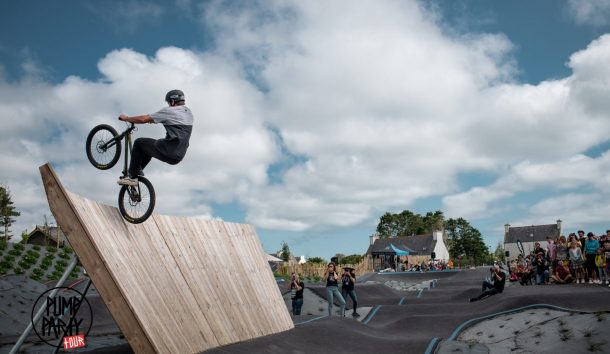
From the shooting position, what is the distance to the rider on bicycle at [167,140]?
294 inches

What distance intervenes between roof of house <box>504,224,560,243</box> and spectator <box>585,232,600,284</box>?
77.7 m

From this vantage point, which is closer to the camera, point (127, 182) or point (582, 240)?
point (127, 182)

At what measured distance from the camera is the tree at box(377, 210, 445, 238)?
11450 centimetres

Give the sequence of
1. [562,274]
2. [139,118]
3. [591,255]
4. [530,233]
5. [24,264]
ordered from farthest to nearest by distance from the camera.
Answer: [530,233] → [24,264] → [562,274] → [591,255] → [139,118]

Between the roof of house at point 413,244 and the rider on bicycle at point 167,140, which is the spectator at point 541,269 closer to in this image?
the rider on bicycle at point 167,140

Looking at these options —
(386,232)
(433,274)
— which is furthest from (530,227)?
(433,274)

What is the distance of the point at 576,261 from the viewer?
19.0 m

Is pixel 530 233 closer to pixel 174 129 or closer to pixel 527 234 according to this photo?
pixel 527 234

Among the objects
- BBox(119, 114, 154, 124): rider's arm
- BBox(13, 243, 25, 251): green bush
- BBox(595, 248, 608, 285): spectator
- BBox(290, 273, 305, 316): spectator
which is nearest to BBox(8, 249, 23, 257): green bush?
BBox(13, 243, 25, 251): green bush

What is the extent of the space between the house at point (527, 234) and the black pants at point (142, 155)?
92506 millimetres

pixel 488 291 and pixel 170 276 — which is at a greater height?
pixel 170 276

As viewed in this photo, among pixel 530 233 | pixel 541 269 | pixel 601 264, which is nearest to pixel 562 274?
pixel 541 269

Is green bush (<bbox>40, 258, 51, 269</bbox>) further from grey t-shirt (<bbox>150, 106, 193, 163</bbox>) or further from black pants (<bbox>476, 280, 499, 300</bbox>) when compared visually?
grey t-shirt (<bbox>150, 106, 193, 163</bbox>)

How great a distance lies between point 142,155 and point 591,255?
52.6 ft
